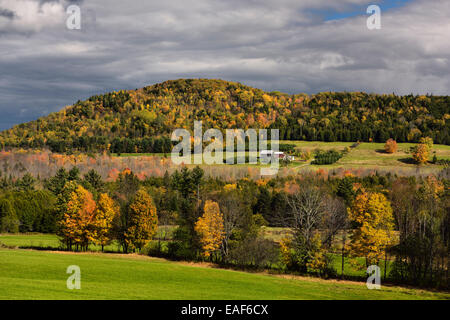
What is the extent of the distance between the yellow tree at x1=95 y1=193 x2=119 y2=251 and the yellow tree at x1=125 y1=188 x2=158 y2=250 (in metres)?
3.36

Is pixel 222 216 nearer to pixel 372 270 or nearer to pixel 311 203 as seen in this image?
pixel 311 203

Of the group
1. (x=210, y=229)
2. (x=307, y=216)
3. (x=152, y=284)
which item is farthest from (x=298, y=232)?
(x=152, y=284)

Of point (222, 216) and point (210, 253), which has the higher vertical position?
point (222, 216)

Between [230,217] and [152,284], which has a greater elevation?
[230,217]

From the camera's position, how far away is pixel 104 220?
7625cm

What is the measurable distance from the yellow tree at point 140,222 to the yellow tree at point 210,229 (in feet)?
31.9

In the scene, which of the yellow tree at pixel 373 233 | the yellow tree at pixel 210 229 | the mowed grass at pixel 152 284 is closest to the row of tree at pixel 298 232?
the yellow tree at pixel 210 229

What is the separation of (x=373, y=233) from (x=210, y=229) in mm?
25784

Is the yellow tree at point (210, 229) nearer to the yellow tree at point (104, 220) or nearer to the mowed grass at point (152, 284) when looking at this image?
the mowed grass at point (152, 284)

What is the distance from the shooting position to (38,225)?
108625 millimetres

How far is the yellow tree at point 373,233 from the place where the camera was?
6084cm

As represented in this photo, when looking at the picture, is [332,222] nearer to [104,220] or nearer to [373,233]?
[373,233]
